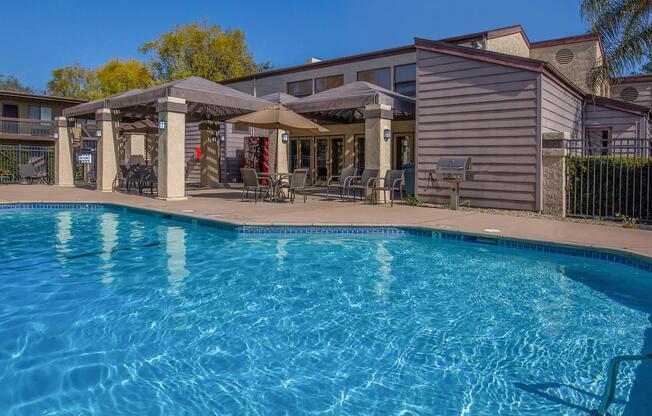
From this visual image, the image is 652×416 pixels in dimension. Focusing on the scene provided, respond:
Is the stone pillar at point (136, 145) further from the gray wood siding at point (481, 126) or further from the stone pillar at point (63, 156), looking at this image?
the gray wood siding at point (481, 126)

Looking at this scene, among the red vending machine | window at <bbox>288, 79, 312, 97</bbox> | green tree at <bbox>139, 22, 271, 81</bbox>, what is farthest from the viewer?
green tree at <bbox>139, 22, 271, 81</bbox>

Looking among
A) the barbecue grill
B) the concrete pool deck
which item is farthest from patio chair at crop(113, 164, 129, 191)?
the barbecue grill

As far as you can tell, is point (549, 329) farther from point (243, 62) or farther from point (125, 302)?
point (243, 62)

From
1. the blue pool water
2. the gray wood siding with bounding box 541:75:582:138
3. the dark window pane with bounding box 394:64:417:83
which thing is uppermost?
the dark window pane with bounding box 394:64:417:83

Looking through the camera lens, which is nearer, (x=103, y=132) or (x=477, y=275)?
(x=477, y=275)

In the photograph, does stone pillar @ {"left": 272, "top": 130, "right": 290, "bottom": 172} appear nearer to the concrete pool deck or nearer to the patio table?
the patio table

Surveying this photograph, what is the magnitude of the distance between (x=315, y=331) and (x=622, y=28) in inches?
464

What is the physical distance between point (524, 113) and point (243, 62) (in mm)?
29769

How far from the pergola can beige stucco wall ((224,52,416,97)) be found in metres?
3.71

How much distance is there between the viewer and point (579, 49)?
15531 millimetres

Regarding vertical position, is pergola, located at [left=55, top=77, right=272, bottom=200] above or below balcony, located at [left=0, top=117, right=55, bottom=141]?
below

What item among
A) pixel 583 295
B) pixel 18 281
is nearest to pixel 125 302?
pixel 18 281

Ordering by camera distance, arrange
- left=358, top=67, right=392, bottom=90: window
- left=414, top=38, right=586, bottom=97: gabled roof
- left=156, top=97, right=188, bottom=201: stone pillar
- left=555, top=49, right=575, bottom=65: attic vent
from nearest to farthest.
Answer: left=414, top=38, right=586, bottom=97: gabled roof, left=156, top=97, right=188, bottom=201: stone pillar, left=555, top=49, right=575, bottom=65: attic vent, left=358, top=67, right=392, bottom=90: window

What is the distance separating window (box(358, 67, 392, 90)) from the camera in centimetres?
1647
